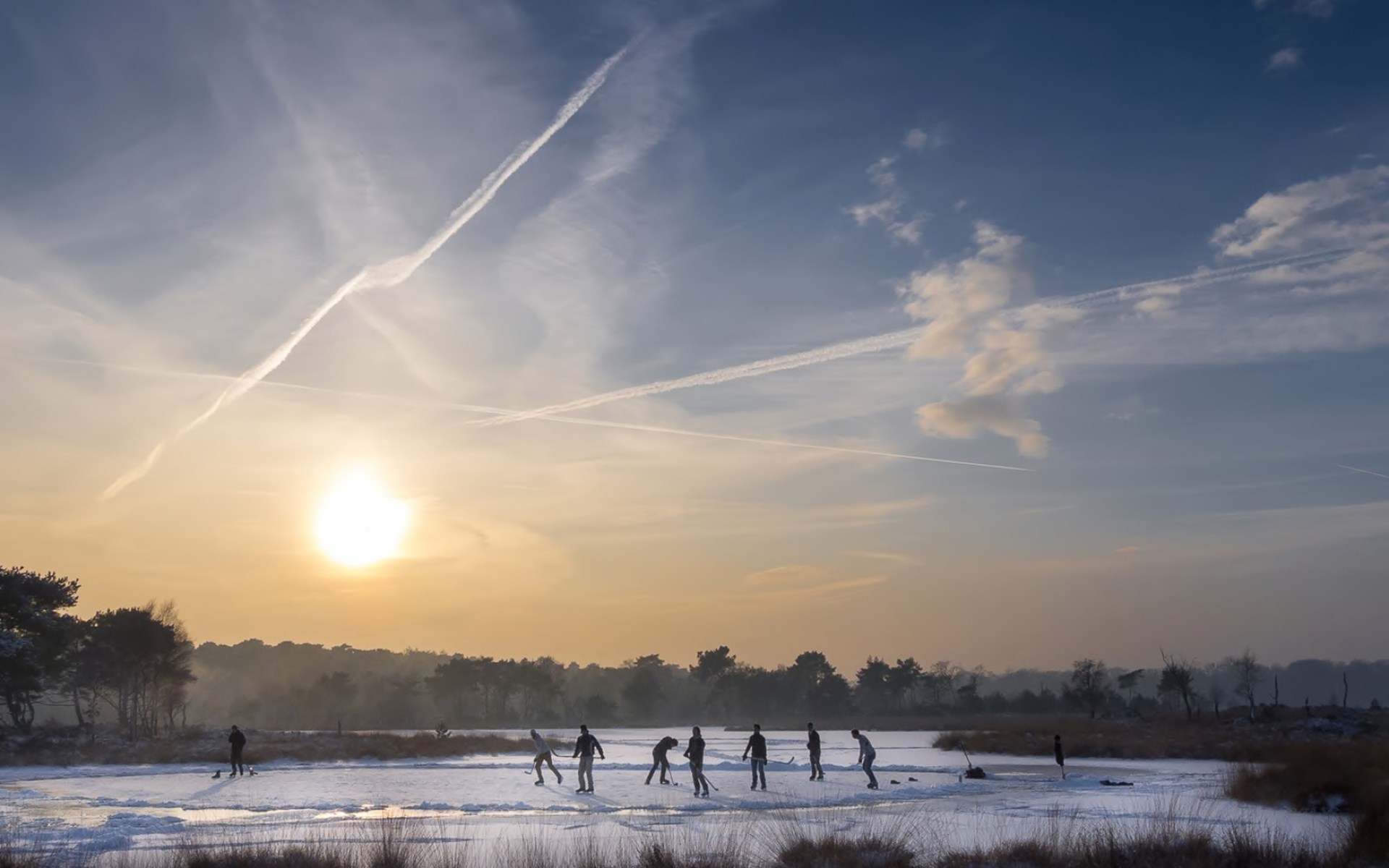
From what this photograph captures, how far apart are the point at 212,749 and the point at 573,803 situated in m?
37.0

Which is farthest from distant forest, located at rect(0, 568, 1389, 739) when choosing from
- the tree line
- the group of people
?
the group of people

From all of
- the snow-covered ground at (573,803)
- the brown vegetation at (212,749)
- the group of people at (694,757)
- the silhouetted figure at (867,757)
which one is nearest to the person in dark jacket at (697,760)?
the group of people at (694,757)

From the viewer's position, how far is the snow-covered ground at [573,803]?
18328mm

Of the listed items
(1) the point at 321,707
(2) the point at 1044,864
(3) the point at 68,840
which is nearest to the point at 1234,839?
(2) the point at 1044,864

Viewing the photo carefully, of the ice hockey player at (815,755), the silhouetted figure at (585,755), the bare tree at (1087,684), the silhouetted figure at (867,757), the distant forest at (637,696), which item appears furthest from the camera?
the distant forest at (637,696)

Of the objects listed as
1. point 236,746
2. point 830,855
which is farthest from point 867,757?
point 236,746

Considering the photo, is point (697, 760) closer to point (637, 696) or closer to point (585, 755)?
point (585, 755)

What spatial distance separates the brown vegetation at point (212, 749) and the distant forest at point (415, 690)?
5.24 metres

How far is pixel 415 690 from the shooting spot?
465 ft

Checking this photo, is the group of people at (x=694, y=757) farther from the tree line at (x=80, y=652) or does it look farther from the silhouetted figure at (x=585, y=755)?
the tree line at (x=80, y=652)

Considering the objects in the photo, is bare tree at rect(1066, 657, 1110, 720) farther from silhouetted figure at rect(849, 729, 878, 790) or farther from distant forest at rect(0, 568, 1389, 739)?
silhouetted figure at rect(849, 729, 878, 790)

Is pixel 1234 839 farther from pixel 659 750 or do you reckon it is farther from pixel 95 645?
pixel 95 645

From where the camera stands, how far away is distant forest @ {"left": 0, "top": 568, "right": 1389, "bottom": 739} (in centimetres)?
6388

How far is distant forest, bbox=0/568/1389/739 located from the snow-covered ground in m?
22.3
